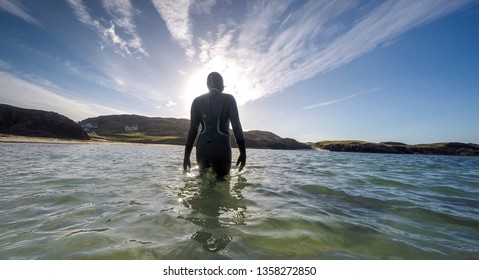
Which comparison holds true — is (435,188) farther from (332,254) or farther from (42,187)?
(42,187)

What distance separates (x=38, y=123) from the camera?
224ft

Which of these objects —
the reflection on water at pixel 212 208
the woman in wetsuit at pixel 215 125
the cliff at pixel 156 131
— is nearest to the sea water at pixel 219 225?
the reflection on water at pixel 212 208

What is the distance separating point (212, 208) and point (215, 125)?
8.44 ft

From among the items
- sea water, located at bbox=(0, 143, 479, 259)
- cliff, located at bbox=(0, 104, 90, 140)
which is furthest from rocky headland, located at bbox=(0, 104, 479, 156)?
sea water, located at bbox=(0, 143, 479, 259)

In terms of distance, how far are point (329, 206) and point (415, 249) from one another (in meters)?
2.44

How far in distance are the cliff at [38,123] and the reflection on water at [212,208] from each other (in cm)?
7163

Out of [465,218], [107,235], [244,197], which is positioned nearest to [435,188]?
[465,218]

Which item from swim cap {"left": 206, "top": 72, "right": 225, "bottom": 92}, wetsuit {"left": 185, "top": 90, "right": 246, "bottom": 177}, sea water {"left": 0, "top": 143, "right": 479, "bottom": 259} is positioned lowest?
sea water {"left": 0, "top": 143, "right": 479, "bottom": 259}

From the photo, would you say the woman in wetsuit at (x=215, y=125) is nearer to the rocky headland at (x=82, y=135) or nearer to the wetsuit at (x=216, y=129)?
the wetsuit at (x=216, y=129)

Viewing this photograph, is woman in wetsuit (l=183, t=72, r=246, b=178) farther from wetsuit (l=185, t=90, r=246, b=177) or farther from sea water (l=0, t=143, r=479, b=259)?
sea water (l=0, t=143, r=479, b=259)

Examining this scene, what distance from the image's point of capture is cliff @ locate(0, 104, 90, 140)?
6550cm

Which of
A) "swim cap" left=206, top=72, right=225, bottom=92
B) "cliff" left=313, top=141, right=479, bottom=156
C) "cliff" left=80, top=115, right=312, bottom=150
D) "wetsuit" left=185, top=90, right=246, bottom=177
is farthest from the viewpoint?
"cliff" left=313, top=141, right=479, bottom=156

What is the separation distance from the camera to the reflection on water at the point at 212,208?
138 inches

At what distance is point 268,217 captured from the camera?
181 inches
